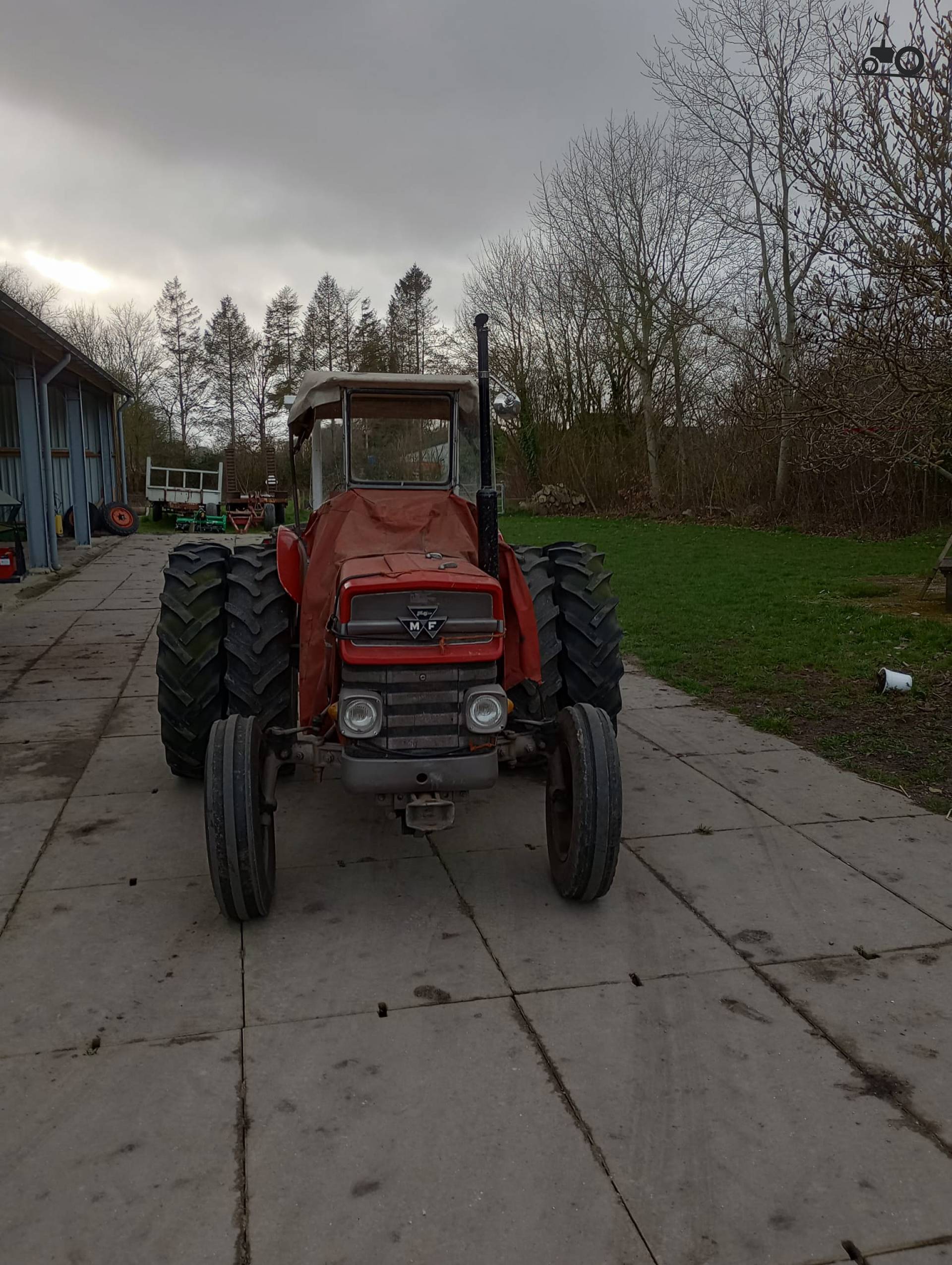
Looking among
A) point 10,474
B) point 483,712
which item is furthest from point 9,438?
point 483,712

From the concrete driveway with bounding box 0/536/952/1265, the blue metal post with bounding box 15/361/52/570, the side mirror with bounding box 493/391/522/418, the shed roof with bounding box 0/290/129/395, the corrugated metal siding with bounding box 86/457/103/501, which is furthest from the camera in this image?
the corrugated metal siding with bounding box 86/457/103/501

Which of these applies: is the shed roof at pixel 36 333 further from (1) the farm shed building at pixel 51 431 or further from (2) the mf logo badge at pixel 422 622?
(2) the mf logo badge at pixel 422 622

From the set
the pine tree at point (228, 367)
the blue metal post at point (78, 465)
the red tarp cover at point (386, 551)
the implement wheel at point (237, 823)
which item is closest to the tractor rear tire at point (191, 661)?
the red tarp cover at point (386, 551)

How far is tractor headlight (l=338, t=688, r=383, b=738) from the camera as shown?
3457mm

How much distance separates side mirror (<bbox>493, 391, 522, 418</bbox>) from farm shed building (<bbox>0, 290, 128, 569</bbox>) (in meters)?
7.91

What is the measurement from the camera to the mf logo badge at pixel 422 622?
3480 millimetres

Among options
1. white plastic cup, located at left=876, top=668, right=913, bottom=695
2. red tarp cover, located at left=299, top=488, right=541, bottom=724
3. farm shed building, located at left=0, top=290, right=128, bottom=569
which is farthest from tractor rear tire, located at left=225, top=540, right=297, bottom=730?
farm shed building, located at left=0, top=290, right=128, bottom=569

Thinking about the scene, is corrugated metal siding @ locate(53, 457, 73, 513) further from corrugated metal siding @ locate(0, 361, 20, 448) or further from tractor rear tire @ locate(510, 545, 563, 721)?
tractor rear tire @ locate(510, 545, 563, 721)

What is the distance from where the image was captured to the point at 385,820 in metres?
4.46

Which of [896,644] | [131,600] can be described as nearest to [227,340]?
[131,600]

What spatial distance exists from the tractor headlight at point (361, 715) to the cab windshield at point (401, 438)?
1.42 m

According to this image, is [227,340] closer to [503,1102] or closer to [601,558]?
[601,558]

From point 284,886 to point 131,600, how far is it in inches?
340

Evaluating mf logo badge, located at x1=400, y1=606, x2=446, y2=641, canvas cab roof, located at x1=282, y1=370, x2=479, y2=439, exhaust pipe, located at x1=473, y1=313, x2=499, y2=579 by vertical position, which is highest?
canvas cab roof, located at x1=282, y1=370, x2=479, y2=439
